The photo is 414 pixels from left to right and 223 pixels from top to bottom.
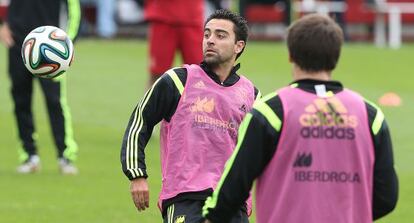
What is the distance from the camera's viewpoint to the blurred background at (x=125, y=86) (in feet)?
35.7

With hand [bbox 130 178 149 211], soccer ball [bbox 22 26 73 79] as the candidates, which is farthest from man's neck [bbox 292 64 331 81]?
soccer ball [bbox 22 26 73 79]

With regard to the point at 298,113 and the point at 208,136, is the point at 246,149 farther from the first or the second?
the point at 208,136

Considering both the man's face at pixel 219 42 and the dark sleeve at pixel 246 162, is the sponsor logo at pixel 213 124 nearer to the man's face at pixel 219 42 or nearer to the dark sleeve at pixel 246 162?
the man's face at pixel 219 42

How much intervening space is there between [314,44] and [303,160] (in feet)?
1.69

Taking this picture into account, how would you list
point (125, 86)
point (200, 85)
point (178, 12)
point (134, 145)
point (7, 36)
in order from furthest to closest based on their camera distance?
point (125, 86) < point (178, 12) < point (7, 36) < point (200, 85) < point (134, 145)

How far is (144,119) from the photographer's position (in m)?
6.88

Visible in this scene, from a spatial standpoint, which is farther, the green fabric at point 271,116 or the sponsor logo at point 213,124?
the sponsor logo at point 213,124

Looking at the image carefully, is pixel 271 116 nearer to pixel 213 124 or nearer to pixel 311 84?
pixel 311 84

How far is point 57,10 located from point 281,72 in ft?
37.5

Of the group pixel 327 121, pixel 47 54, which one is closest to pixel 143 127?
pixel 327 121

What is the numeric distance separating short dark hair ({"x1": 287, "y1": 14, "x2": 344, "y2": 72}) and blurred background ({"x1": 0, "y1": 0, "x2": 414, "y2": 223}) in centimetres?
481

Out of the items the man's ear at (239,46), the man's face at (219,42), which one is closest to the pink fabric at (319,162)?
the man's face at (219,42)

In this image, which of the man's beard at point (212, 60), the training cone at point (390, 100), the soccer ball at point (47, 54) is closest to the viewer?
the man's beard at point (212, 60)

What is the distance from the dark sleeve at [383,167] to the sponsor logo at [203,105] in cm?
173
